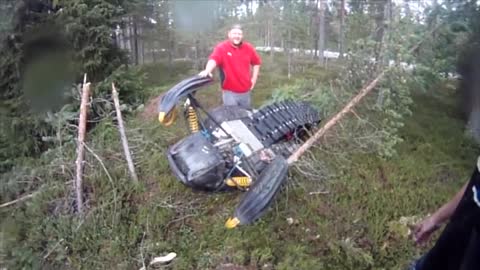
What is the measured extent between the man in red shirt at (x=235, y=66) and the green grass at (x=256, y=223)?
589mm

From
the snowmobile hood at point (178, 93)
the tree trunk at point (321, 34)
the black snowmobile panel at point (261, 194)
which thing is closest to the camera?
the black snowmobile panel at point (261, 194)

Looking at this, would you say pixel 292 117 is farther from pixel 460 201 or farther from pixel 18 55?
pixel 18 55

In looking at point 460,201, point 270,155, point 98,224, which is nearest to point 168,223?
point 98,224

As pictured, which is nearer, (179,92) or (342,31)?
(179,92)

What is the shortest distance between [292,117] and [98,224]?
4.45 ft

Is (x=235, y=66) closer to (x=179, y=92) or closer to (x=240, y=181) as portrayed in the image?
(x=179, y=92)

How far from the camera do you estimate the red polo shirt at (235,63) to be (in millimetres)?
2686

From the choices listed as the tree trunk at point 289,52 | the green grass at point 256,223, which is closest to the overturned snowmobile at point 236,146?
the green grass at point 256,223

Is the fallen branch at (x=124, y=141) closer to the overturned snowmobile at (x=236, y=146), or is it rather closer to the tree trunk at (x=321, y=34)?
the overturned snowmobile at (x=236, y=146)

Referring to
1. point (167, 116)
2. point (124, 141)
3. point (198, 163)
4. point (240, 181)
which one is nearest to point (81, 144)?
point (124, 141)

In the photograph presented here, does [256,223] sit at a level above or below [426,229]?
below

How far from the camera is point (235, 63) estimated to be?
2.74 metres

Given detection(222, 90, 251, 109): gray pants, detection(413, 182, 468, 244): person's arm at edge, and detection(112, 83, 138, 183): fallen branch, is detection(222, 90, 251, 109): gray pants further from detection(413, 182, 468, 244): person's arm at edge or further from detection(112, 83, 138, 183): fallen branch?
detection(413, 182, 468, 244): person's arm at edge

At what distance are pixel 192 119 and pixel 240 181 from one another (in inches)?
18.2
